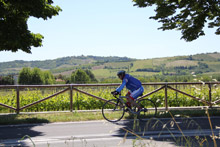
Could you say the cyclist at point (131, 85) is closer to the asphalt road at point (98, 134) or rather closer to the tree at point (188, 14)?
the asphalt road at point (98, 134)

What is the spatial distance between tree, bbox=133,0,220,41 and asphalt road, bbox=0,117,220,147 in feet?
17.7

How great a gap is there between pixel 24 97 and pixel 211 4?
1000 centimetres

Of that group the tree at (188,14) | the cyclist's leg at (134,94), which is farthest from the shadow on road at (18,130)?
the tree at (188,14)

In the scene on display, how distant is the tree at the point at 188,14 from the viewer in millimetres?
12930

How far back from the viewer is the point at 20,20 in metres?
12.7

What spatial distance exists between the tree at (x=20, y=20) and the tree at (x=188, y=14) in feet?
14.4

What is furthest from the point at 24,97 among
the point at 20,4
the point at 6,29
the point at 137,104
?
the point at 137,104

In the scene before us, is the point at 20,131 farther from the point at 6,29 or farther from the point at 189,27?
the point at 189,27

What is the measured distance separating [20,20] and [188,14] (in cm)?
793

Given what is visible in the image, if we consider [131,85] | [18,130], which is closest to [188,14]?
[131,85]

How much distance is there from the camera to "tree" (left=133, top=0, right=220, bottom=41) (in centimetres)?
1293

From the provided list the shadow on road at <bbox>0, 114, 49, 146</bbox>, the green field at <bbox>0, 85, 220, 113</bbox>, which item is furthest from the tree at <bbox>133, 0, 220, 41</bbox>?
the shadow on road at <bbox>0, 114, 49, 146</bbox>

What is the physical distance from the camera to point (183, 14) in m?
14.1

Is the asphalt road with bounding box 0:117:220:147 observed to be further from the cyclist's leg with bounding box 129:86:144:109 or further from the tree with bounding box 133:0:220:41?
the tree with bounding box 133:0:220:41
